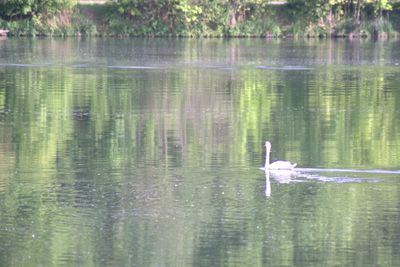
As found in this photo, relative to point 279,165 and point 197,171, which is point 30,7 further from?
point 279,165

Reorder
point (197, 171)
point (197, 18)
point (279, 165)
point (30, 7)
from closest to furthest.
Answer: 1. point (279, 165)
2. point (197, 171)
3. point (30, 7)
4. point (197, 18)

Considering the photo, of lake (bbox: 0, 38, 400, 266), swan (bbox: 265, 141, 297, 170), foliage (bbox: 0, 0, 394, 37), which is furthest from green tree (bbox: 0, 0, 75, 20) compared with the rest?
swan (bbox: 265, 141, 297, 170)

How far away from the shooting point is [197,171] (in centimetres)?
1775

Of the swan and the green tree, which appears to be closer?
the swan

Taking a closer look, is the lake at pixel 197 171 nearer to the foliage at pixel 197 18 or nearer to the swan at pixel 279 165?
the swan at pixel 279 165

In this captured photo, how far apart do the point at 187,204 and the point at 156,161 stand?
141 inches

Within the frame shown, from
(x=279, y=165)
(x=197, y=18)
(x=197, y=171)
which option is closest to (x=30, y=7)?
(x=197, y=18)

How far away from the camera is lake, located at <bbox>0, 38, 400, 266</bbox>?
13195 mm

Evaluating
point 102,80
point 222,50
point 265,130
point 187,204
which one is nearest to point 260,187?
point 187,204

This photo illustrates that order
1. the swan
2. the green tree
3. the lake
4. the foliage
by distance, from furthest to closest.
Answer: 1. the foliage
2. the green tree
3. the swan
4. the lake

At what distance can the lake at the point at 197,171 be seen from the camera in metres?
13.2

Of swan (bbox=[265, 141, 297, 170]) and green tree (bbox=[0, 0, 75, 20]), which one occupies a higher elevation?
green tree (bbox=[0, 0, 75, 20])

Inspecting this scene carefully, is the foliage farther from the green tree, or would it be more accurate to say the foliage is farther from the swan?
the swan

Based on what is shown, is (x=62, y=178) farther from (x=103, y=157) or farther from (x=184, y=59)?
(x=184, y=59)
